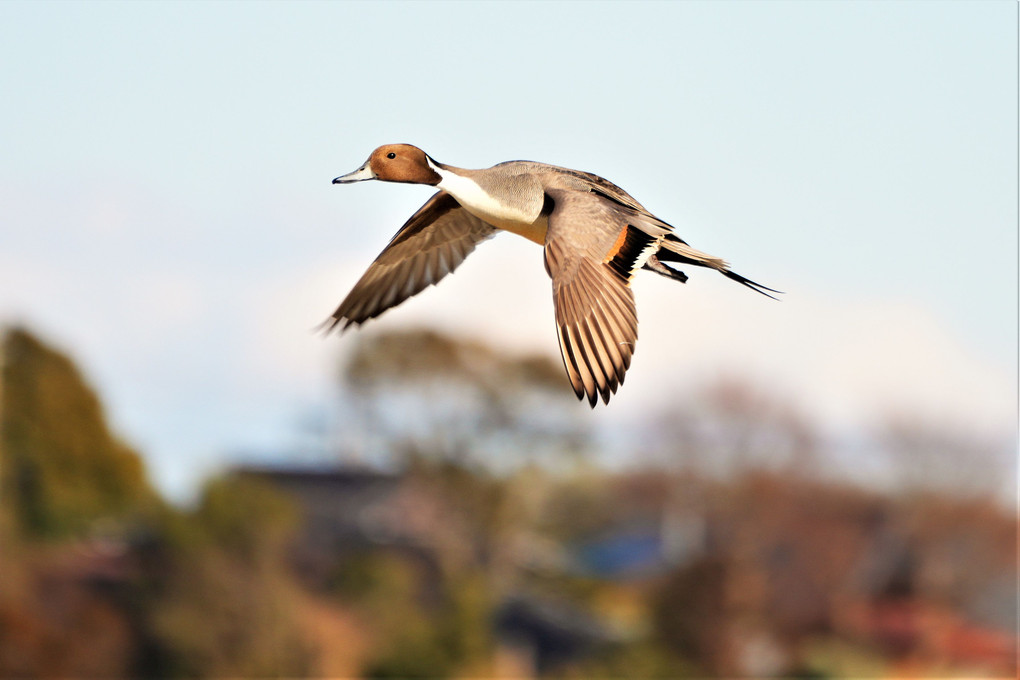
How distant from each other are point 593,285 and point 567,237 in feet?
0.45

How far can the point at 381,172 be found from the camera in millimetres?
3512

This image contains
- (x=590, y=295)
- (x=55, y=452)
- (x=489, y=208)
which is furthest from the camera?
(x=55, y=452)

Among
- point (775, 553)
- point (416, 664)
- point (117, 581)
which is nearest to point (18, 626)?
point (117, 581)

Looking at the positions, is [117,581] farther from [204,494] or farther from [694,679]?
[694,679]

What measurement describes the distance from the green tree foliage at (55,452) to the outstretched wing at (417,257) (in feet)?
82.8

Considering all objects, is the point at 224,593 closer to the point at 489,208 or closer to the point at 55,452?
the point at 55,452

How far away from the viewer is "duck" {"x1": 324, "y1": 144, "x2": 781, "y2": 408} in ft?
9.93

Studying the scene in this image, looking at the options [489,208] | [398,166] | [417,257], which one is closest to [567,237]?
[489,208]

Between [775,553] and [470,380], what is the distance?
7620 mm

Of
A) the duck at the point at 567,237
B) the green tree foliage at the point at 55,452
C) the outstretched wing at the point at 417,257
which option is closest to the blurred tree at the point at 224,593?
the green tree foliage at the point at 55,452

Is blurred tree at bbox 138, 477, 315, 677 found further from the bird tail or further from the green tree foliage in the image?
the bird tail

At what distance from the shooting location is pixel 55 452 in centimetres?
2920

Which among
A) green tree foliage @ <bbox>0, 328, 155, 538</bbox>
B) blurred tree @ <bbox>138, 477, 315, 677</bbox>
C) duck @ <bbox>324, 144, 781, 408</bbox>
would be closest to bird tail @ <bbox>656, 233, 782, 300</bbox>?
duck @ <bbox>324, 144, 781, 408</bbox>

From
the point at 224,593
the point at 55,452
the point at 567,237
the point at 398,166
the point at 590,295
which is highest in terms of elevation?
the point at 398,166
